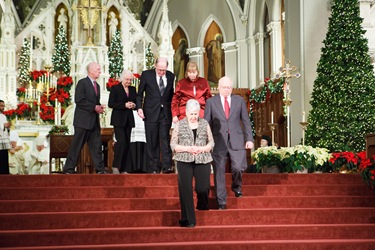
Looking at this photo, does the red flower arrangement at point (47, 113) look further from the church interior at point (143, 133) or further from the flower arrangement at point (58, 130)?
the flower arrangement at point (58, 130)

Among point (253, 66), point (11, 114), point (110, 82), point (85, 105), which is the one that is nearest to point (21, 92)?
point (11, 114)

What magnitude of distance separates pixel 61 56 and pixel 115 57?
152 centimetres

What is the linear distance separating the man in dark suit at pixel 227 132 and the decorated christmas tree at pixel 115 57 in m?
11.7

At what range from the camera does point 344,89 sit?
1504cm

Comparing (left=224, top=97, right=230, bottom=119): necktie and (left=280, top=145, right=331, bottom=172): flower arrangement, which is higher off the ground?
(left=224, top=97, right=230, bottom=119): necktie

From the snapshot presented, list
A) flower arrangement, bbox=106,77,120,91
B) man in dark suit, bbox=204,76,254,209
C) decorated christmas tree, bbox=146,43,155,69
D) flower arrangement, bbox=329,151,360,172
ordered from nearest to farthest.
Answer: man in dark suit, bbox=204,76,254,209
flower arrangement, bbox=329,151,360,172
flower arrangement, bbox=106,77,120,91
decorated christmas tree, bbox=146,43,155,69

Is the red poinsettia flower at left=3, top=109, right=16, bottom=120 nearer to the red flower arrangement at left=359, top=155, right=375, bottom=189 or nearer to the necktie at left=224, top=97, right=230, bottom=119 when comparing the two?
the necktie at left=224, top=97, right=230, bottom=119

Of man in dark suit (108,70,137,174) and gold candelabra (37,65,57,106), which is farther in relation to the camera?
gold candelabra (37,65,57,106)

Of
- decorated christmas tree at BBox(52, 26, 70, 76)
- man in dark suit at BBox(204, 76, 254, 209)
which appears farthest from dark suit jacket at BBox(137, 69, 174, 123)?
decorated christmas tree at BBox(52, 26, 70, 76)

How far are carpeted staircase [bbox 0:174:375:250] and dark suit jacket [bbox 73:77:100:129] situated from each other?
1.02 m

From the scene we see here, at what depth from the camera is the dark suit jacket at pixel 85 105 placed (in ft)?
36.9

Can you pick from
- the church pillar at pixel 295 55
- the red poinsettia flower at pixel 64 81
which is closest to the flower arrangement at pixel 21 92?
the red poinsettia flower at pixel 64 81

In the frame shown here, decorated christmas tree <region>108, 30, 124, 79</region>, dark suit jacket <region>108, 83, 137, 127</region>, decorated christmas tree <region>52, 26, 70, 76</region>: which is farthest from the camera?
decorated christmas tree <region>108, 30, 124, 79</region>

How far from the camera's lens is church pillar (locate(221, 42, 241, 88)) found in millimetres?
23547
